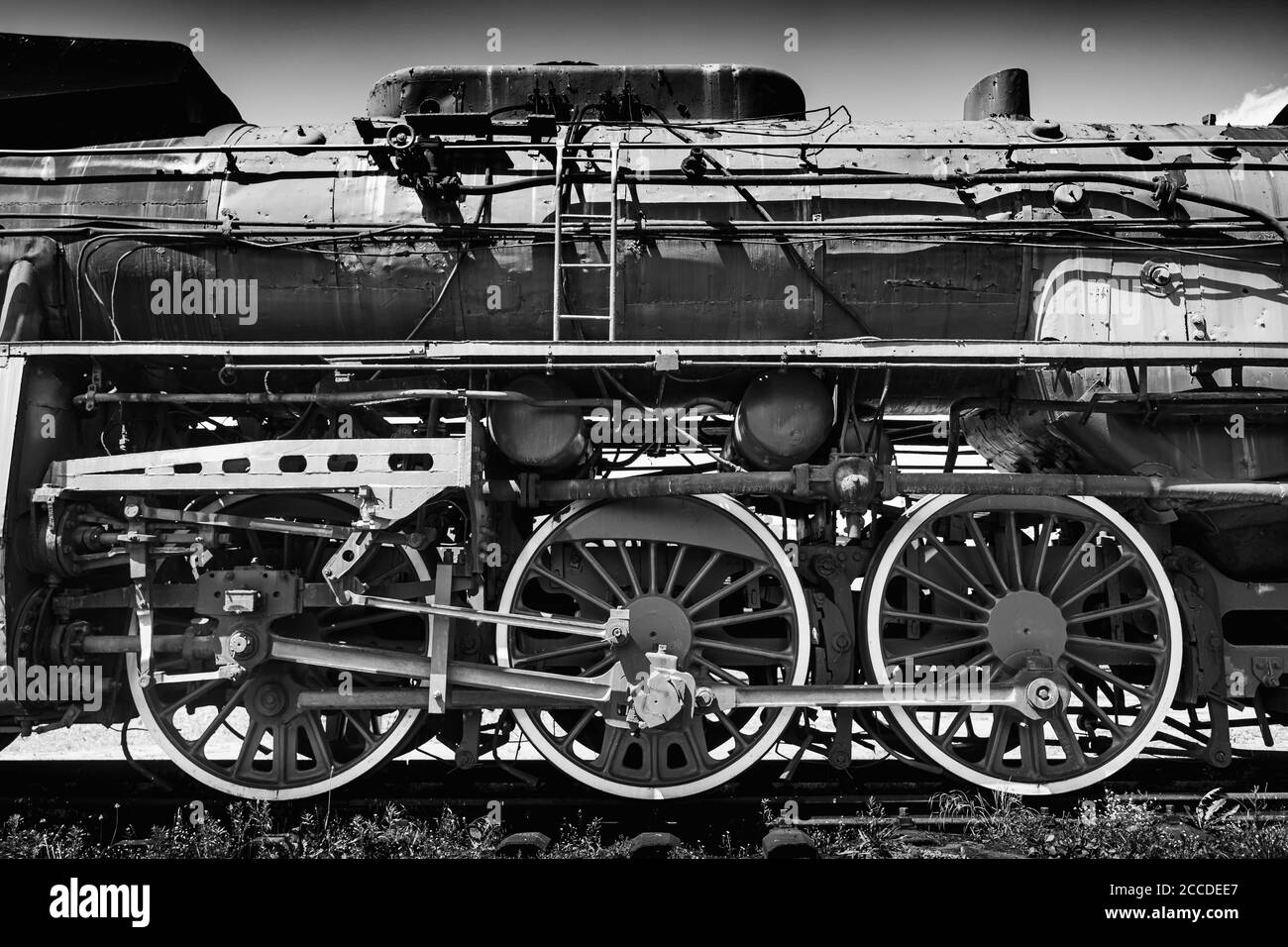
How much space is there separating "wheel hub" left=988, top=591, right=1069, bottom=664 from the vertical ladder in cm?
247


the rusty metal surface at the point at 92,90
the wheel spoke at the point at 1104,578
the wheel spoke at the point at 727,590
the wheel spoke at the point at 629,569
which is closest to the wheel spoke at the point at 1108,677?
the wheel spoke at the point at 1104,578

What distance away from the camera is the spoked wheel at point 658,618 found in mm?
4406

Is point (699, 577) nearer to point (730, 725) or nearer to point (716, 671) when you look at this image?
point (716, 671)

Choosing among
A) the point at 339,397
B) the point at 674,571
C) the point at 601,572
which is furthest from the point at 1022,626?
the point at 339,397

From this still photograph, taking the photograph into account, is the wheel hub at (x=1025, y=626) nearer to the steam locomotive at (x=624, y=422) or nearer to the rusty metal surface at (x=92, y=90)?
the steam locomotive at (x=624, y=422)

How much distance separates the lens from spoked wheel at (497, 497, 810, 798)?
4406 mm

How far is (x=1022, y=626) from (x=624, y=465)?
7.42 ft

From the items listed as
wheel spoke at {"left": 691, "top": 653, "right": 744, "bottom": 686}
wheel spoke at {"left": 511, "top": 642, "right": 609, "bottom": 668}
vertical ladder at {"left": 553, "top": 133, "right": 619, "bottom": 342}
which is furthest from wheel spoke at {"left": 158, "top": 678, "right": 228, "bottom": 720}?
vertical ladder at {"left": 553, "top": 133, "right": 619, "bottom": 342}

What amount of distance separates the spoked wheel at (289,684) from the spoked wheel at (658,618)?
67cm
